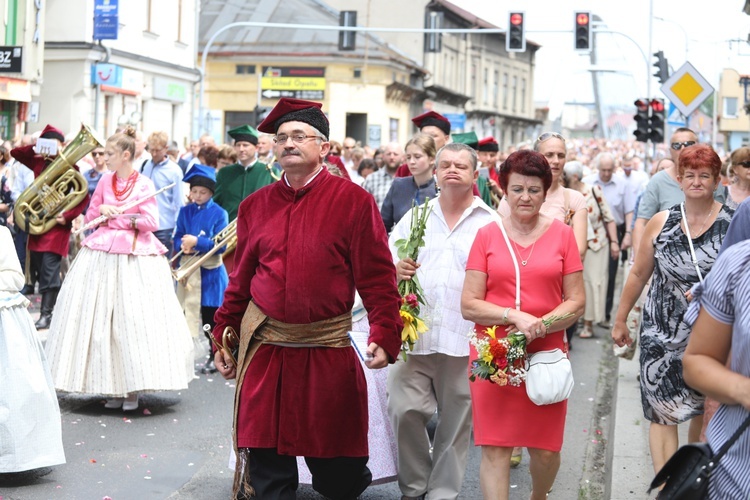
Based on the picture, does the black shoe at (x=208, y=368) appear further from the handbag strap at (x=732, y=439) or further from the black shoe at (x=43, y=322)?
the handbag strap at (x=732, y=439)

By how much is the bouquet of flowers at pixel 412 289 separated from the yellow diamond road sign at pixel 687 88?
11.0 m

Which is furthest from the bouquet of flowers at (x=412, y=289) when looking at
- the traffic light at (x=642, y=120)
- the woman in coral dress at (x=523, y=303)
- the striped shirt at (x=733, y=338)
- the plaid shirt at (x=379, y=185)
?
the traffic light at (x=642, y=120)

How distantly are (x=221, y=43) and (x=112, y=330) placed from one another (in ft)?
157

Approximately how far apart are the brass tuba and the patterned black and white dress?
5.47 metres

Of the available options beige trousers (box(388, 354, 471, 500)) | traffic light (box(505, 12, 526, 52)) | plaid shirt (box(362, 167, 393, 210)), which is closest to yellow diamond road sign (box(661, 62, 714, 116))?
plaid shirt (box(362, 167, 393, 210))

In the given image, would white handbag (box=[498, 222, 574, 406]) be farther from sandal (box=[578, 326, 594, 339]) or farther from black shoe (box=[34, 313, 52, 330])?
sandal (box=[578, 326, 594, 339])

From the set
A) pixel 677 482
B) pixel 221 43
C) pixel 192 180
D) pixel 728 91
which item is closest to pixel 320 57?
pixel 221 43

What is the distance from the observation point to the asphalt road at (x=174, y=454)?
676cm

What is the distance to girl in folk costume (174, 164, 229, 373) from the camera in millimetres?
10020

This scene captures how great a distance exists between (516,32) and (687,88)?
16168 mm

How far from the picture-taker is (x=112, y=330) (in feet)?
28.5

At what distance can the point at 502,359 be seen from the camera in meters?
5.45

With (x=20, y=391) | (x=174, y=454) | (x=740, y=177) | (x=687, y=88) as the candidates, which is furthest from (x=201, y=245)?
(x=687, y=88)

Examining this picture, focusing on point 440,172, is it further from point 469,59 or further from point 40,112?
point 469,59
